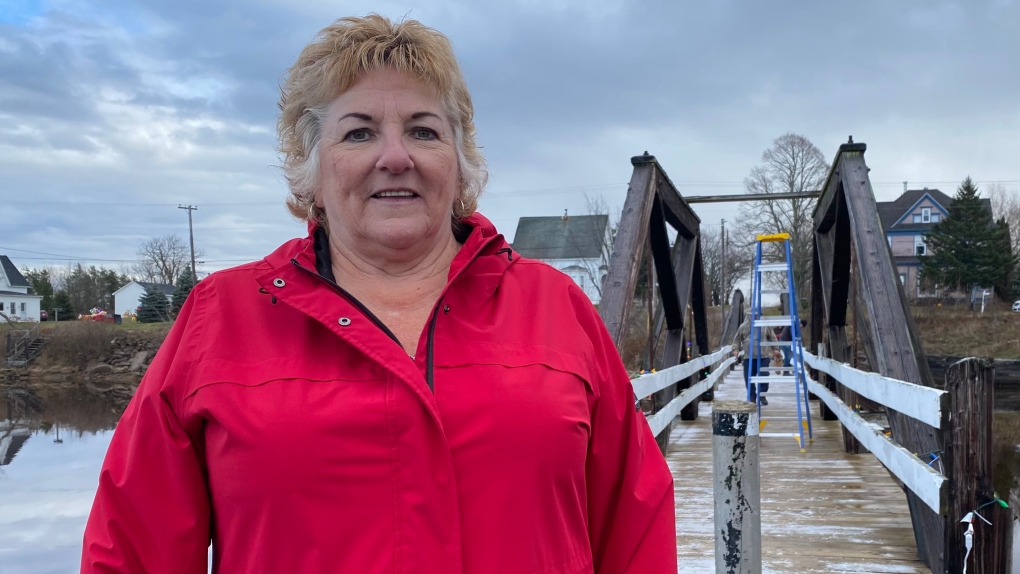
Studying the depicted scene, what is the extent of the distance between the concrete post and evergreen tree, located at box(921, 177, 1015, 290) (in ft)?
149

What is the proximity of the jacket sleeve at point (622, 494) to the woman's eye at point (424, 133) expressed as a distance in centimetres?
→ 62

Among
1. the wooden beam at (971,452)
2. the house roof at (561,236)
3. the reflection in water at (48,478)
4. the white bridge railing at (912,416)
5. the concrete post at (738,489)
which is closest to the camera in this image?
the concrete post at (738,489)

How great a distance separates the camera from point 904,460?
12.2ft

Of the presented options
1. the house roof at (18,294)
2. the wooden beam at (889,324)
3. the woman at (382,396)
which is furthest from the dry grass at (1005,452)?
the house roof at (18,294)

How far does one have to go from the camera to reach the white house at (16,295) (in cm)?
7050

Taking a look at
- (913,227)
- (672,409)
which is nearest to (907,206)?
(913,227)

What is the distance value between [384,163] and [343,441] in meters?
0.65

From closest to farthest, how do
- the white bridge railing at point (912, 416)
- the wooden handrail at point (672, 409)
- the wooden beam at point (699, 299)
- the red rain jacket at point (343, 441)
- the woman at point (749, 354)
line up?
the red rain jacket at point (343, 441) < the white bridge railing at point (912, 416) < the wooden handrail at point (672, 409) < the woman at point (749, 354) < the wooden beam at point (699, 299)

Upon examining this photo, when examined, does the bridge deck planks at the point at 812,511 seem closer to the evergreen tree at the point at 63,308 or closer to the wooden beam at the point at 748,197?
the wooden beam at the point at 748,197

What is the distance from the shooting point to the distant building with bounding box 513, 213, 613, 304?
179 ft

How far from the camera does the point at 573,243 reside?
57.8 m

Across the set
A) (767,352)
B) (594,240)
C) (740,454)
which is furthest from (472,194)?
(594,240)

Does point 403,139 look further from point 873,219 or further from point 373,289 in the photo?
point 873,219

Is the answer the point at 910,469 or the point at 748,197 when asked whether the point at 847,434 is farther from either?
the point at 910,469
